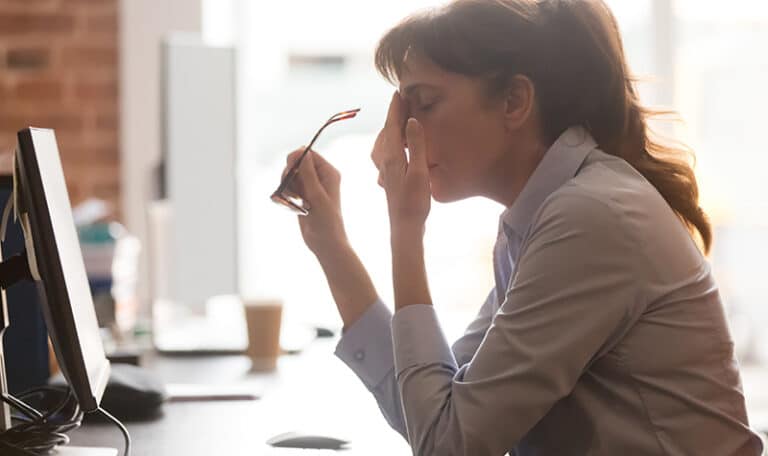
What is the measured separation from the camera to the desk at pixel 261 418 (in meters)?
1.27

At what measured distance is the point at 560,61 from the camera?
121 cm

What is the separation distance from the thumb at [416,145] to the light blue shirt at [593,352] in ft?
0.55

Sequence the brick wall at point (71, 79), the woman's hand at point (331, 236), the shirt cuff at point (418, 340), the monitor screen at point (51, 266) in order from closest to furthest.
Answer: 1. the monitor screen at point (51, 266)
2. the shirt cuff at point (418, 340)
3. the woman's hand at point (331, 236)
4. the brick wall at point (71, 79)

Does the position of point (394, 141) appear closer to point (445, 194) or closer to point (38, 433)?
point (445, 194)

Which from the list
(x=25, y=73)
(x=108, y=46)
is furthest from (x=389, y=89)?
(x=25, y=73)

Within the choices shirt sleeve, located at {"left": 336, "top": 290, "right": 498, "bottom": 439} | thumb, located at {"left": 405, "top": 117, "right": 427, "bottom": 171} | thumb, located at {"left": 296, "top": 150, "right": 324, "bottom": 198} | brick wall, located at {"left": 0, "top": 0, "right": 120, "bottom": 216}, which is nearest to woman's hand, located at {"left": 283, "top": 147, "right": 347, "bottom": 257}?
thumb, located at {"left": 296, "top": 150, "right": 324, "bottom": 198}

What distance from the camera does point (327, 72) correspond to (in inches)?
142

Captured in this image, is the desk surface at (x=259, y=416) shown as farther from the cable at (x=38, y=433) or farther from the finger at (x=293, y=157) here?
the finger at (x=293, y=157)

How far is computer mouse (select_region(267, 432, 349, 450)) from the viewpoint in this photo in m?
1.28

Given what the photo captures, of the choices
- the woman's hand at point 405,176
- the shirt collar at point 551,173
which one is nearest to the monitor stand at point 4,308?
the woman's hand at point 405,176

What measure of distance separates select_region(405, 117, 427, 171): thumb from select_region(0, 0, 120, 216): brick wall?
226cm

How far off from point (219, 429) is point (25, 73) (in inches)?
89.5

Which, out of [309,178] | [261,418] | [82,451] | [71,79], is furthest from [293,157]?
[71,79]

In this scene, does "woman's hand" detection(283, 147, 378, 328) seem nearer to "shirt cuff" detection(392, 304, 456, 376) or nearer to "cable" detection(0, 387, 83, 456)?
"shirt cuff" detection(392, 304, 456, 376)
